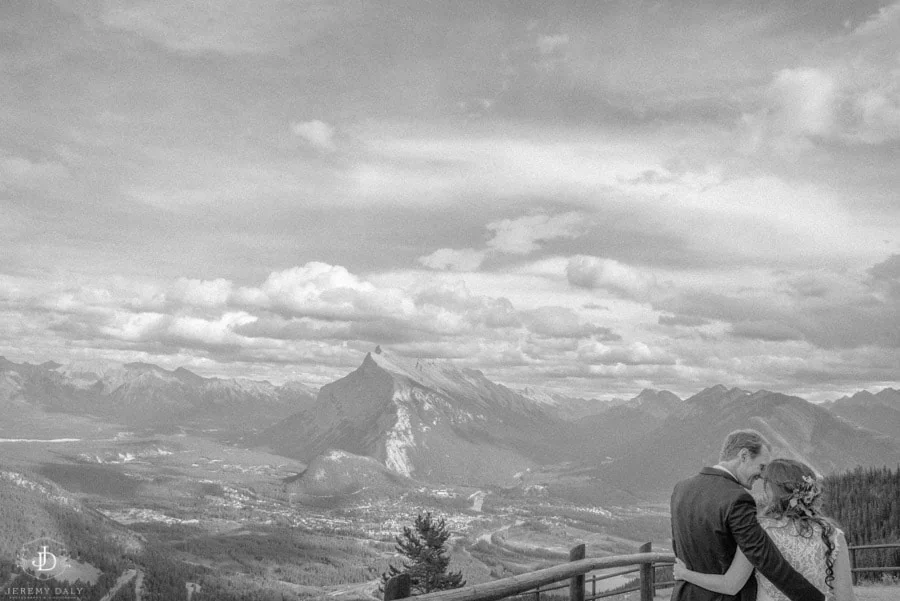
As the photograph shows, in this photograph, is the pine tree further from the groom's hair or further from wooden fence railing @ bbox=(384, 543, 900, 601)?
the groom's hair

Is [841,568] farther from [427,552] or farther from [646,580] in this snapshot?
[427,552]

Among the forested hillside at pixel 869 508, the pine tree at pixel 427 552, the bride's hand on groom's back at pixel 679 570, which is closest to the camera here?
the bride's hand on groom's back at pixel 679 570

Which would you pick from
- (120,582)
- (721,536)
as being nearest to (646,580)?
(721,536)

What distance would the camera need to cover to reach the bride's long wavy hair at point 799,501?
16.3 feet

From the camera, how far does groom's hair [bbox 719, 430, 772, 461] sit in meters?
5.25

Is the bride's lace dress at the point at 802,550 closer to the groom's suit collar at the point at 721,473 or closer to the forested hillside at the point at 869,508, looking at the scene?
the groom's suit collar at the point at 721,473

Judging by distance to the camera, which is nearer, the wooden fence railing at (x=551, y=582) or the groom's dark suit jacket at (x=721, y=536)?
the groom's dark suit jacket at (x=721, y=536)

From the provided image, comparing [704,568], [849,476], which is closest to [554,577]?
[704,568]

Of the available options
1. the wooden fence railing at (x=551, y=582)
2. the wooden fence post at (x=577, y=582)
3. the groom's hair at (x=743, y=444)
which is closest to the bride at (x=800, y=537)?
the groom's hair at (x=743, y=444)

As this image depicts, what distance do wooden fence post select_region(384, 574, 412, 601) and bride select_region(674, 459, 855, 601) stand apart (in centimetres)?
239

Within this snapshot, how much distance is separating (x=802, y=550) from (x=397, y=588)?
296 centimetres

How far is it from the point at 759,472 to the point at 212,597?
543ft

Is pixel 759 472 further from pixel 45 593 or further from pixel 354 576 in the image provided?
pixel 354 576

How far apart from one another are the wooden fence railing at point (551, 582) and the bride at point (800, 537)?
2285 millimetres
